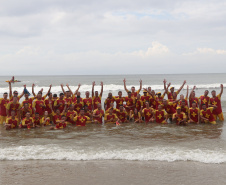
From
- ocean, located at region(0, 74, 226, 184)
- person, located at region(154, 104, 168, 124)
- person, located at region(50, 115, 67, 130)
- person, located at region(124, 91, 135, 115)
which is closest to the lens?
ocean, located at region(0, 74, 226, 184)

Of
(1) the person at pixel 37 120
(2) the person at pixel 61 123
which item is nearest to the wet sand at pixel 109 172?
(2) the person at pixel 61 123

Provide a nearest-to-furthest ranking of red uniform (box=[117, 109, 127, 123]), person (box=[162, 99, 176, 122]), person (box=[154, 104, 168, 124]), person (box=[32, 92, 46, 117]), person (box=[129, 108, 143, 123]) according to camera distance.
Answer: person (box=[32, 92, 46, 117])
person (box=[154, 104, 168, 124])
person (box=[162, 99, 176, 122])
person (box=[129, 108, 143, 123])
red uniform (box=[117, 109, 127, 123])

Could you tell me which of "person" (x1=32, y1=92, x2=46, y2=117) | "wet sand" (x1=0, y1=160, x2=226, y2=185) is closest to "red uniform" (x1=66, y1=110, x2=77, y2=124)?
"person" (x1=32, y1=92, x2=46, y2=117)

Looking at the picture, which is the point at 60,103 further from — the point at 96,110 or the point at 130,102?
the point at 130,102

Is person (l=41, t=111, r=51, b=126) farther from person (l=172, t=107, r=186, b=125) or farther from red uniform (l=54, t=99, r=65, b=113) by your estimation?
person (l=172, t=107, r=186, b=125)

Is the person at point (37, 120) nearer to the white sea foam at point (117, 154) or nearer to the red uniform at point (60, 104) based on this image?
the red uniform at point (60, 104)

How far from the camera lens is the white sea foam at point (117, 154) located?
638cm

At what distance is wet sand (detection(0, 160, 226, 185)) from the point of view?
5094 mm

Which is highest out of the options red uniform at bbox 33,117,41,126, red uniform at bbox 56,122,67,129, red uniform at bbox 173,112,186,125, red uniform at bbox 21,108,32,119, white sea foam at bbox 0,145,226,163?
red uniform at bbox 21,108,32,119

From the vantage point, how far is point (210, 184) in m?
4.88

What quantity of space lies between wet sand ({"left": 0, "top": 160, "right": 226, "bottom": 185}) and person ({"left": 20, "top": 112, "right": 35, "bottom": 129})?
4.06m

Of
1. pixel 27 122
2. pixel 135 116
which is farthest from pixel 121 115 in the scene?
Result: pixel 27 122

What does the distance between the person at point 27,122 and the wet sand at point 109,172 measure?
13.3 feet

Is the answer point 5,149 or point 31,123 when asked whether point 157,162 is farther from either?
point 31,123
